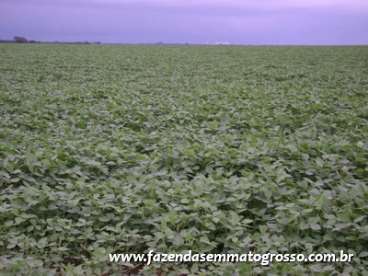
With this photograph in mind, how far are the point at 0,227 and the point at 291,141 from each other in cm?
378

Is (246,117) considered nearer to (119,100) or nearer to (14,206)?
(119,100)

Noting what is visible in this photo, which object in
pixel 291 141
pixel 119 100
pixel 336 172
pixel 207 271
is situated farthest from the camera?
pixel 119 100

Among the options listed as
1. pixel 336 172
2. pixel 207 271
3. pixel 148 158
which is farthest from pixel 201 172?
pixel 207 271

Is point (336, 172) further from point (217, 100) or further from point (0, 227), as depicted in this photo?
point (217, 100)

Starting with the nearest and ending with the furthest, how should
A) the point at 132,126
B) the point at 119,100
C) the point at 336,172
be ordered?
the point at 336,172
the point at 132,126
the point at 119,100

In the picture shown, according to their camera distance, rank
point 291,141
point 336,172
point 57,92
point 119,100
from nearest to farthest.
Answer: point 336,172, point 291,141, point 119,100, point 57,92

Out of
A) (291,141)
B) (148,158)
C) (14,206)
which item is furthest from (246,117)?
(14,206)

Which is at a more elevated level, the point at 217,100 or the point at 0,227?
the point at 217,100

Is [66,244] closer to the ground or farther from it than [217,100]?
closer to the ground

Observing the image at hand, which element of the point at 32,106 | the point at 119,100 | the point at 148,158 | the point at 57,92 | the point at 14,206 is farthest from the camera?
the point at 57,92

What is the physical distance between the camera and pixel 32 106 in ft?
29.0

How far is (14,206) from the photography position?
3955 millimetres

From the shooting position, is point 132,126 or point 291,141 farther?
point 132,126

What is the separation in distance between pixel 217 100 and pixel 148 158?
4957 mm
